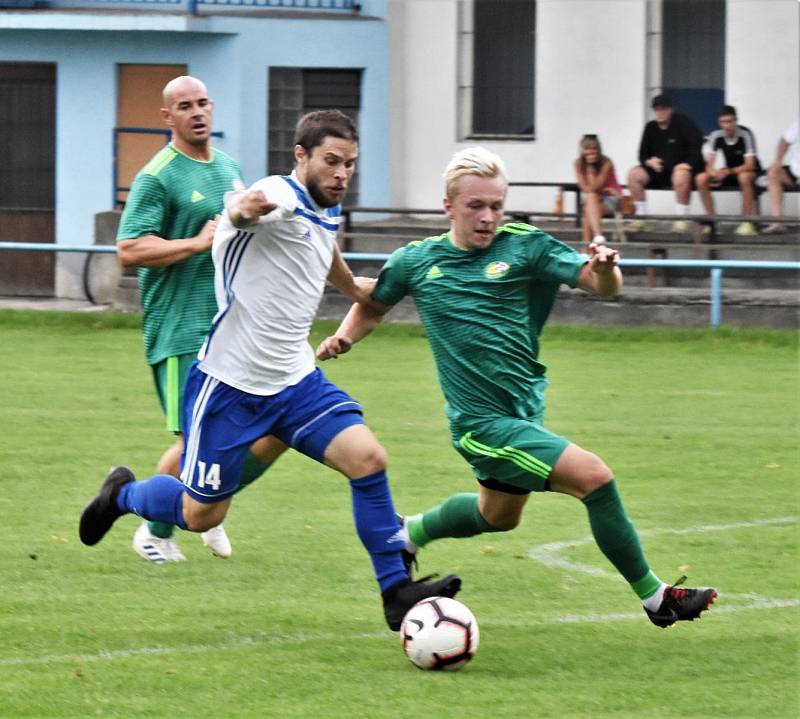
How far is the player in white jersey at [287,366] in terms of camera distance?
6.31 meters

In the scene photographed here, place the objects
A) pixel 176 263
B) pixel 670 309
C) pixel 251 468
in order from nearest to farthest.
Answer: pixel 251 468
pixel 176 263
pixel 670 309

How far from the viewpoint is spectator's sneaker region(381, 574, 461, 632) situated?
20.2ft

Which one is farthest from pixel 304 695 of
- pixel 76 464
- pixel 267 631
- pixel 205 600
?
pixel 76 464

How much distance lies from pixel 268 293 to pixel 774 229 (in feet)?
44.5

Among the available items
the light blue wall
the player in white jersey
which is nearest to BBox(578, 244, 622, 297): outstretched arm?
the player in white jersey

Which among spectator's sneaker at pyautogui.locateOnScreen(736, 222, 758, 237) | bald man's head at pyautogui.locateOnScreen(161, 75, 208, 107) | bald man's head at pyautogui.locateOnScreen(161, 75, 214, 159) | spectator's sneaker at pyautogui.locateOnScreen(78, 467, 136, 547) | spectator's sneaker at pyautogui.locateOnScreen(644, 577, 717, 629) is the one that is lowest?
spectator's sneaker at pyautogui.locateOnScreen(644, 577, 717, 629)

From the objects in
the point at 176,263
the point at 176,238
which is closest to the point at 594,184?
the point at 176,238

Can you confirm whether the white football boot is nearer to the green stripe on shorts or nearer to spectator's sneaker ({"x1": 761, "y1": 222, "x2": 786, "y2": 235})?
the green stripe on shorts

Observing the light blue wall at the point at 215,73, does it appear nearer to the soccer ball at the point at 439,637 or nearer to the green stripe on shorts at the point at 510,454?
the green stripe on shorts at the point at 510,454

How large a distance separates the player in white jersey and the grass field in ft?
1.64

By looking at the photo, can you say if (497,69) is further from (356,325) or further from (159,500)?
(159,500)

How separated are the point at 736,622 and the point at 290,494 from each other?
3531mm

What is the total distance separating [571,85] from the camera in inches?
837

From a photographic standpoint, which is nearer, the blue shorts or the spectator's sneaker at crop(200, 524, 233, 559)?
the blue shorts
